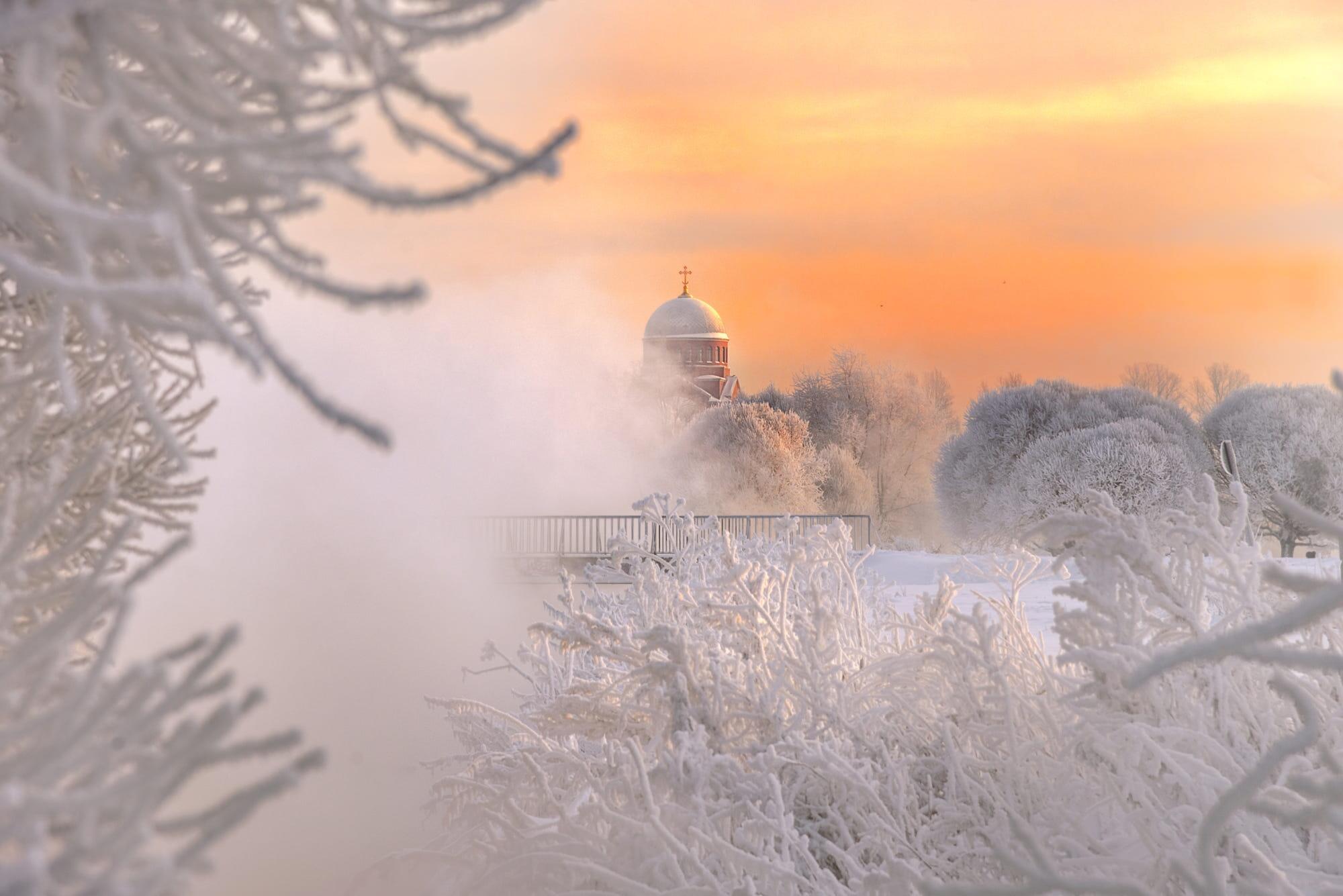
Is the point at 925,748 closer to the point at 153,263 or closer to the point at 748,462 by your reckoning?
the point at 153,263

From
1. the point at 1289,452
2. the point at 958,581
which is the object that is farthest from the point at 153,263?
the point at 1289,452

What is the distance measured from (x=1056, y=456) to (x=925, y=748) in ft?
78.6

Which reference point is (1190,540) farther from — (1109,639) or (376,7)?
(376,7)

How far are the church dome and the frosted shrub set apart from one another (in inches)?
2641

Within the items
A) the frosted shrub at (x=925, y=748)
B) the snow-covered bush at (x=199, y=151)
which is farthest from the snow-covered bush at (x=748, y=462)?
the snow-covered bush at (x=199, y=151)

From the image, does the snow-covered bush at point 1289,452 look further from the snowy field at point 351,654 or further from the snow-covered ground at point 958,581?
the snowy field at point 351,654

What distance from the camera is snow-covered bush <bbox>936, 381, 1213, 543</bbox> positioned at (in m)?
26.4

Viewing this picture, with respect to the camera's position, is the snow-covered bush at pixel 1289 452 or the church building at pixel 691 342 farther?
the church building at pixel 691 342

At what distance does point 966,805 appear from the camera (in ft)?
12.9

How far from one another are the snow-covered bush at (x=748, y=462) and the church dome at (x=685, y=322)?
30.8 m

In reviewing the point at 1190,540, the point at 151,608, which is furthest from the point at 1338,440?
the point at 1190,540

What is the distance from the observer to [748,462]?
39.4 m

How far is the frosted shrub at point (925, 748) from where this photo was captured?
129 inches

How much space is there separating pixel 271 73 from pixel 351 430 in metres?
0.54
